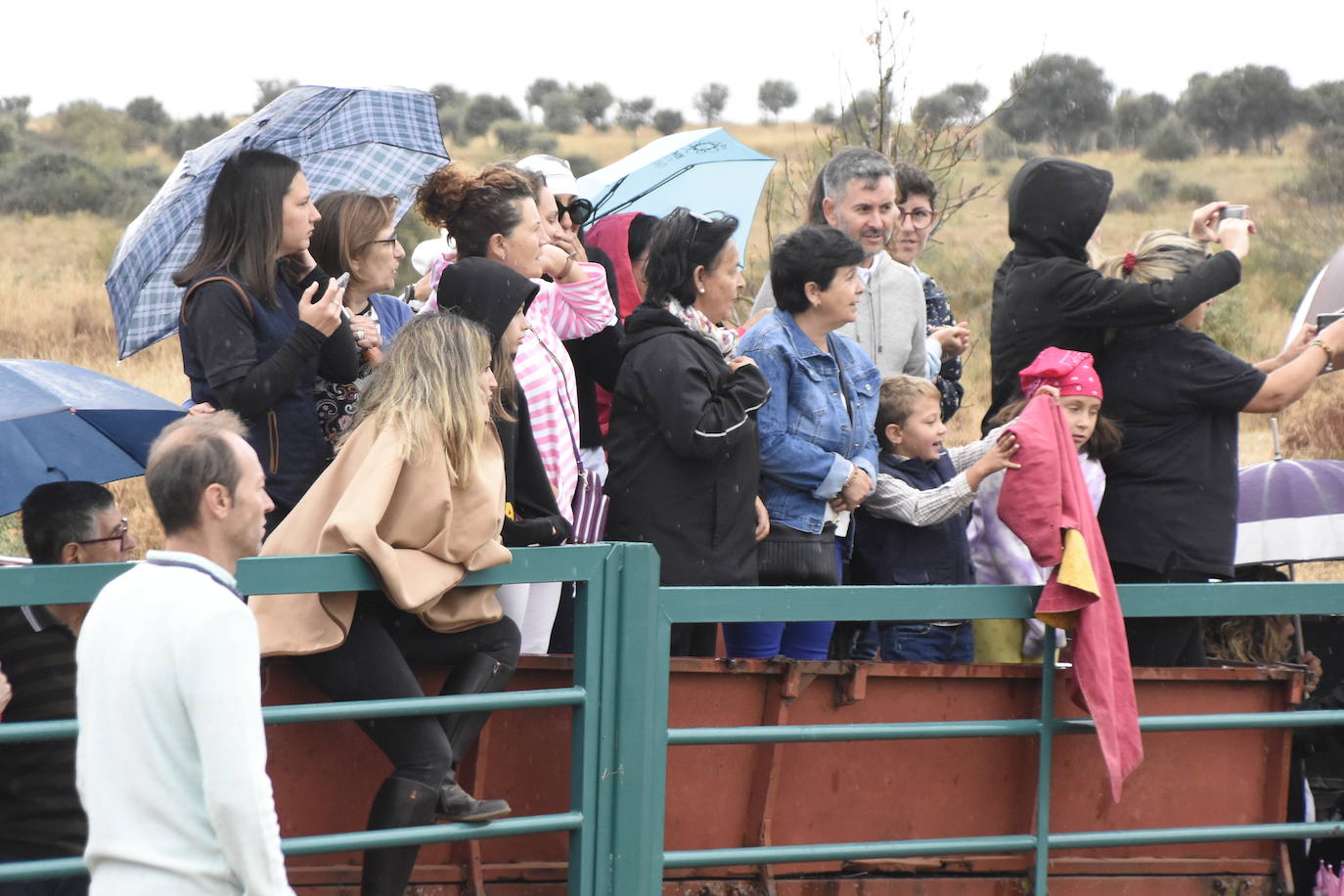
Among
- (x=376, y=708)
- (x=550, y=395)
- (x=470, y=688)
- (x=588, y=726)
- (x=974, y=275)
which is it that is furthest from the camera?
(x=974, y=275)

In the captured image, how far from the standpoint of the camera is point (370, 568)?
13.1 feet

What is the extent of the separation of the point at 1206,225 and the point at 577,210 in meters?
2.31

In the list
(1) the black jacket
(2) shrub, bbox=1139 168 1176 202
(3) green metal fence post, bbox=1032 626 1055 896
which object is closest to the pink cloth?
(3) green metal fence post, bbox=1032 626 1055 896

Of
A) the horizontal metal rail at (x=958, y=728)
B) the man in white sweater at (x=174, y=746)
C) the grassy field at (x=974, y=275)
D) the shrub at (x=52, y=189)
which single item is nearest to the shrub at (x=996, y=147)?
the grassy field at (x=974, y=275)

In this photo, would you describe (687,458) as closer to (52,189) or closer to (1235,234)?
(1235,234)

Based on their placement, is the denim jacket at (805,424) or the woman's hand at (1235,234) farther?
the woman's hand at (1235,234)

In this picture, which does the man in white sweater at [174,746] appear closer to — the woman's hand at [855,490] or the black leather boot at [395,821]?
the black leather boot at [395,821]

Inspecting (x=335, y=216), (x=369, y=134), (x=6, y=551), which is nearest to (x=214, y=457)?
(x=335, y=216)

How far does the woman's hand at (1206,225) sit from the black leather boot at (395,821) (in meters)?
3.45

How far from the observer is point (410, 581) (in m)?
4.01

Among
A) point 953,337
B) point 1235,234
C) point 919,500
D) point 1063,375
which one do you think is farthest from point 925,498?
point 1235,234

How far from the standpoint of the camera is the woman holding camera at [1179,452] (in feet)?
17.8

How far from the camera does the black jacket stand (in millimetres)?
5145

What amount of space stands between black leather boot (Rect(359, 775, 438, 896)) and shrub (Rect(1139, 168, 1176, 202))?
43299mm
